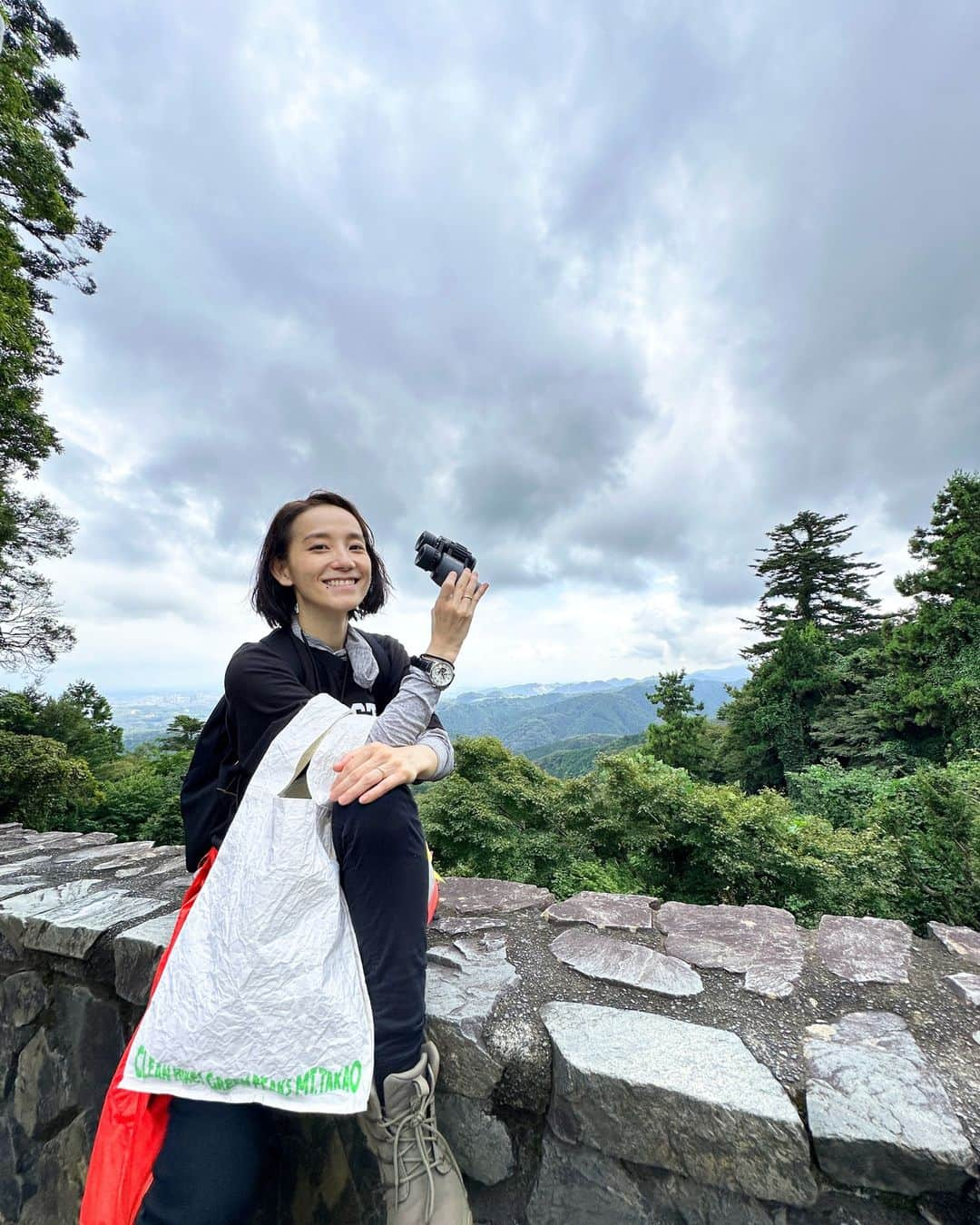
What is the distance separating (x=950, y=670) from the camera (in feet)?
42.3

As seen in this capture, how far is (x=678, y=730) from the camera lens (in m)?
18.9

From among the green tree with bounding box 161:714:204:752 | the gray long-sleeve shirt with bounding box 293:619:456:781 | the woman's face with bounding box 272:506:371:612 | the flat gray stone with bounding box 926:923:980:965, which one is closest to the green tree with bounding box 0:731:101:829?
the woman's face with bounding box 272:506:371:612

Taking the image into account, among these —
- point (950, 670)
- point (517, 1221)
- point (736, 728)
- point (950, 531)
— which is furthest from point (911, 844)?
point (736, 728)

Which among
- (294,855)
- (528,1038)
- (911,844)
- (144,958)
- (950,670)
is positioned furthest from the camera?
(950,670)

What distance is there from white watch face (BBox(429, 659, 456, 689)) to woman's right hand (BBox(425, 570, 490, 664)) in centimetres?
2

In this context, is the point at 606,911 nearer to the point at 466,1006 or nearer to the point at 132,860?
the point at 466,1006

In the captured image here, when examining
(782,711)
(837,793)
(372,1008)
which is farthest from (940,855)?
(782,711)

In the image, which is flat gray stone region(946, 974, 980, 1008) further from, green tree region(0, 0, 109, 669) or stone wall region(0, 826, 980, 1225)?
green tree region(0, 0, 109, 669)

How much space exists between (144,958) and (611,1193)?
1.29 metres

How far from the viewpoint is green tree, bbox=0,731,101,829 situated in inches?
237

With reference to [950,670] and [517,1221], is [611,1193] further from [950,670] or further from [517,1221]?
[950,670]

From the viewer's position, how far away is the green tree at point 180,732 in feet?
51.2

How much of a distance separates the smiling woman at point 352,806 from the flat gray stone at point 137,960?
351 mm

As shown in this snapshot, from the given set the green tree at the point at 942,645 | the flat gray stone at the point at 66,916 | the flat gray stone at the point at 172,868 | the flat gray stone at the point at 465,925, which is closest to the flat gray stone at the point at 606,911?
the flat gray stone at the point at 465,925
